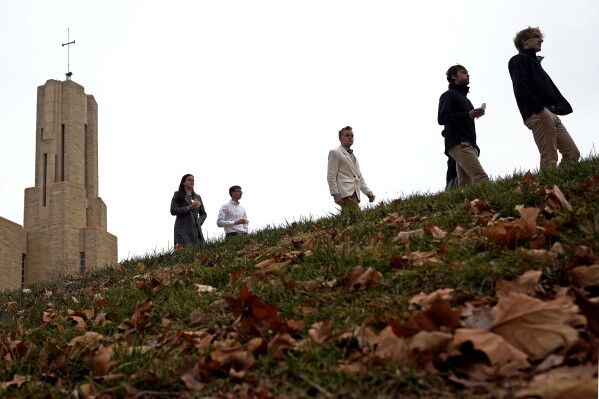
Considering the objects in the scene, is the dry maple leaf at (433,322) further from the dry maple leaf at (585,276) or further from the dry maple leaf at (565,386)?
the dry maple leaf at (585,276)

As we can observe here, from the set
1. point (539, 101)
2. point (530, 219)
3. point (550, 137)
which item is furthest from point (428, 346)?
point (539, 101)

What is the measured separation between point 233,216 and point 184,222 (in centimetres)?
87

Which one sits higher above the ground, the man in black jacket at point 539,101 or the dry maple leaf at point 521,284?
the man in black jacket at point 539,101

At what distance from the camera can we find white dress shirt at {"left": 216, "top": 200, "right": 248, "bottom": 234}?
10547mm

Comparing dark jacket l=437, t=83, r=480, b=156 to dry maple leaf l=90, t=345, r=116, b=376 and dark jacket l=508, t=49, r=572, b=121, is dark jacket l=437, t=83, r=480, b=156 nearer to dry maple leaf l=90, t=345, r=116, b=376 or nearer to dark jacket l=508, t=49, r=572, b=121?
dark jacket l=508, t=49, r=572, b=121

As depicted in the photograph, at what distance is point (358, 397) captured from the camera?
2.15m

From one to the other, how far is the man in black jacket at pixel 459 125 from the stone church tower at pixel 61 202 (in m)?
36.5

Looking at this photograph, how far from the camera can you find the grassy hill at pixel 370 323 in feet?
7.15

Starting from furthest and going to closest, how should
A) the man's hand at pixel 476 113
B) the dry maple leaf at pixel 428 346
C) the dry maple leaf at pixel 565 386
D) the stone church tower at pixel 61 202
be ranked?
the stone church tower at pixel 61 202, the man's hand at pixel 476 113, the dry maple leaf at pixel 428 346, the dry maple leaf at pixel 565 386

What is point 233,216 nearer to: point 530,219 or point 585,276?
point 530,219

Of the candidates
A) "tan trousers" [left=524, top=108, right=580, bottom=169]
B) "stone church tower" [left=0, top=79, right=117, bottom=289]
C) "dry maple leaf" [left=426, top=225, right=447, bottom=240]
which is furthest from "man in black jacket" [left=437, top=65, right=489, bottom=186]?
"stone church tower" [left=0, top=79, right=117, bottom=289]

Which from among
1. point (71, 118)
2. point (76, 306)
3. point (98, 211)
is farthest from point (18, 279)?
point (76, 306)

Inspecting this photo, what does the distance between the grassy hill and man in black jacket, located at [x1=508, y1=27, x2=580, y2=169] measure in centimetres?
249

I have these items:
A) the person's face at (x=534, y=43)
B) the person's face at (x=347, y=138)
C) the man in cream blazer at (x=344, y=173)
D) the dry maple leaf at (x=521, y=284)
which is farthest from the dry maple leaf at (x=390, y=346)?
the person's face at (x=347, y=138)
